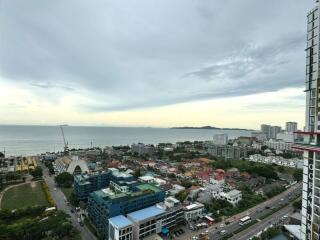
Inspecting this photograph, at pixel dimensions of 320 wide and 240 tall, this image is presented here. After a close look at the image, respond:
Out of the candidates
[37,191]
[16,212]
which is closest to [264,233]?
[16,212]

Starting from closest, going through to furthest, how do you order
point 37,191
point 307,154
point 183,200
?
point 307,154, point 183,200, point 37,191

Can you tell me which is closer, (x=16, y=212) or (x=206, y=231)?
(x=206, y=231)

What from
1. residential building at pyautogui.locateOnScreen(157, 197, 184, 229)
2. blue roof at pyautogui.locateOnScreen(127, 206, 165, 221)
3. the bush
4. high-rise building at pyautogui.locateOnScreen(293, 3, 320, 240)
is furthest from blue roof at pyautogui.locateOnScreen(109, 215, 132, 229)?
high-rise building at pyautogui.locateOnScreen(293, 3, 320, 240)

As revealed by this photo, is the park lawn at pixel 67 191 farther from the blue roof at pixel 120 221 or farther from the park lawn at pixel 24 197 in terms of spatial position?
the blue roof at pixel 120 221

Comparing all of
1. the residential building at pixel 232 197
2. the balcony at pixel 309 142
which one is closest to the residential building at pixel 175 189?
the residential building at pixel 232 197

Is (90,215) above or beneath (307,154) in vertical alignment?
beneath

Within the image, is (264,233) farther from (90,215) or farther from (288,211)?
(90,215)

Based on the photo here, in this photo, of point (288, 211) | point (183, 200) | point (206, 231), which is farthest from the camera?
point (183, 200)
